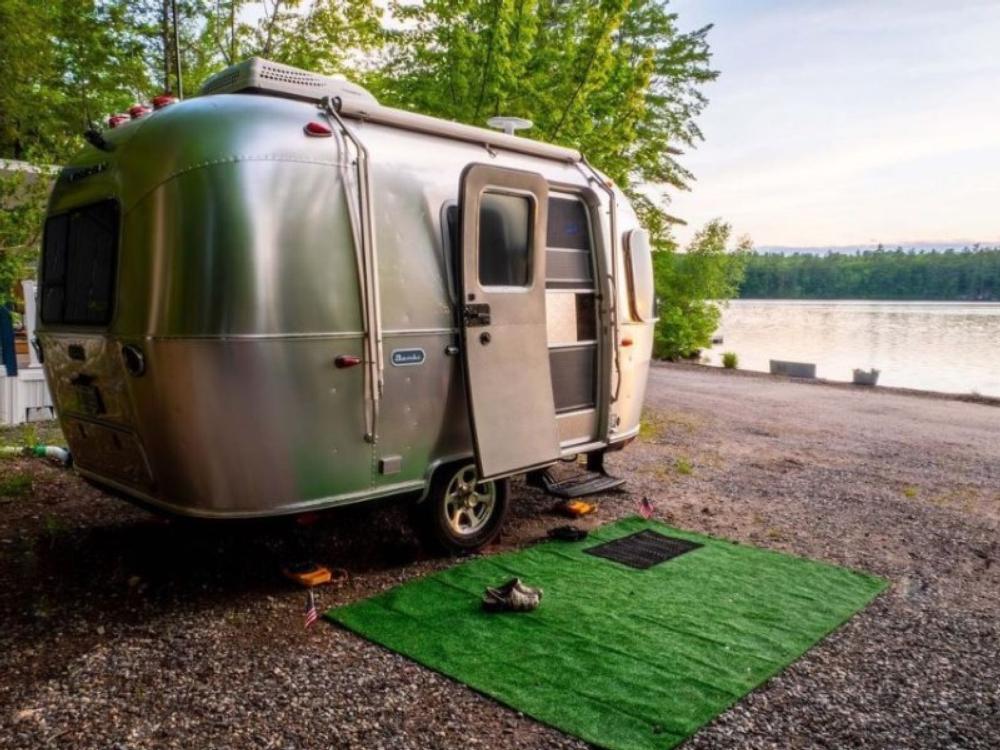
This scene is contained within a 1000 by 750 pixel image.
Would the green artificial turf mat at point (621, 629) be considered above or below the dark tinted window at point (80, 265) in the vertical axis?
below

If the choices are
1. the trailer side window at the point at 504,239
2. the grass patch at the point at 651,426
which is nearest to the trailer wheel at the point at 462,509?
the trailer side window at the point at 504,239

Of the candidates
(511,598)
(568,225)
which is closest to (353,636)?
(511,598)

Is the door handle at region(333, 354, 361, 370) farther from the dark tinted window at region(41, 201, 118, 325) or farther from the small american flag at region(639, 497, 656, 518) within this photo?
the small american flag at region(639, 497, 656, 518)

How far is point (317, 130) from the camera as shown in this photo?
3.81 metres

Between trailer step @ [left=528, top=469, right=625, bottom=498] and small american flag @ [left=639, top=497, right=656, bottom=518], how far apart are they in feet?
0.93

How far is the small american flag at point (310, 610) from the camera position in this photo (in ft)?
12.6

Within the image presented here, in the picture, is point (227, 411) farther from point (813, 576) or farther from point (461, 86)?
point (461, 86)

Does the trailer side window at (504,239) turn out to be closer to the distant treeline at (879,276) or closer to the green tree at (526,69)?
the green tree at (526,69)

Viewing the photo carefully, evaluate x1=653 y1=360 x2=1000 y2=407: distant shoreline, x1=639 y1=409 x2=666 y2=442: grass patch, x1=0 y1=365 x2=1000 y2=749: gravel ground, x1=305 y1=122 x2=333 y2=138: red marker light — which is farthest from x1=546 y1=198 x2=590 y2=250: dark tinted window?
x1=653 y1=360 x2=1000 y2=407: distant shoreline

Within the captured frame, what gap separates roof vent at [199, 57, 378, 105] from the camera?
13.1ft

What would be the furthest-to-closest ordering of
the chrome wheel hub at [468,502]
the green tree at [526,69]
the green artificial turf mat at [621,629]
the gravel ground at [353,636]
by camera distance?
1. the green tree at [526,69]
2. the chrome wheel hub at [468,502]
3. the green artificial turf mat at [621,629]
4. the gravel ground at [353,636]

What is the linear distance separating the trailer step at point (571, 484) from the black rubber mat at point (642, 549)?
1.55 feet

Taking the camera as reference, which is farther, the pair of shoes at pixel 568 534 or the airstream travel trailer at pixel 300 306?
the pair of shoes at pixel 568 534

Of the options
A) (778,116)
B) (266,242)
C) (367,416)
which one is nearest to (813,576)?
(367,416)
